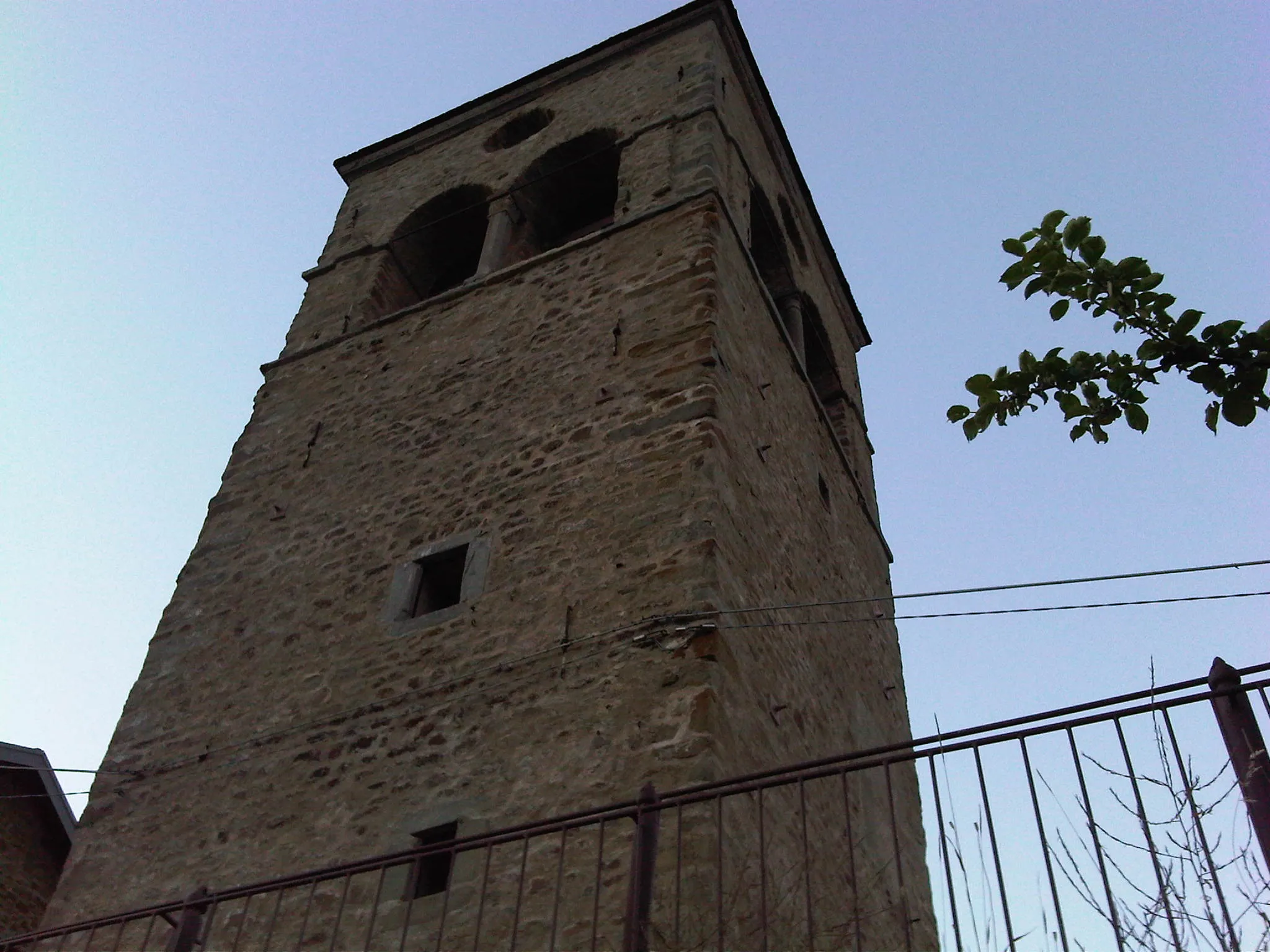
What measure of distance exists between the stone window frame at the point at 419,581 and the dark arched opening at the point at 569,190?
5.06 m

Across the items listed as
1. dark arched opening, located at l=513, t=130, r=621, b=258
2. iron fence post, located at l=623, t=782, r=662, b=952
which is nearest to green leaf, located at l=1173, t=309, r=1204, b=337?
iron fence post, located at l=623, t=782, r=662, b=952

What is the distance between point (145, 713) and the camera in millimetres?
7801

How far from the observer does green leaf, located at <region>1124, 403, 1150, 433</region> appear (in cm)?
365

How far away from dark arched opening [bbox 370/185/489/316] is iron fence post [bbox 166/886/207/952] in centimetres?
771

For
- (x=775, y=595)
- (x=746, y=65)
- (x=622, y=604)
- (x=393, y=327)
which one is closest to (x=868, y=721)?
(x=775, y=595)

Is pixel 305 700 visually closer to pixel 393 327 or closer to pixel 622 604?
pixel 622 604

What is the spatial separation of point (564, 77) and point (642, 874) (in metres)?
11.1

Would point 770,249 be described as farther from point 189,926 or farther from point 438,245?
point 189,926

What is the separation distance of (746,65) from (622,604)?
883 cm

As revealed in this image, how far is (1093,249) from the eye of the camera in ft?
11.7

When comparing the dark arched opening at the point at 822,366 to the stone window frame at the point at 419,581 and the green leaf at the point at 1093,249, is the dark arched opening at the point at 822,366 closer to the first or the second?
the stone window frame at the point at 419,581

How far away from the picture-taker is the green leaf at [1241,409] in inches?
135

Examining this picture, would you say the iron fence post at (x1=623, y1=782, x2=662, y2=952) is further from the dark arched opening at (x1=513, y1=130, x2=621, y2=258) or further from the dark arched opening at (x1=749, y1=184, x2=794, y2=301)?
the dark arched opening at (x1=749, y1=184, x2=794, y2=301)

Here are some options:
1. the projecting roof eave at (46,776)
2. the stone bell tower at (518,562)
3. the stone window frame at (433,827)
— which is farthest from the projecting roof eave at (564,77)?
the stone window frame at (433,827)
